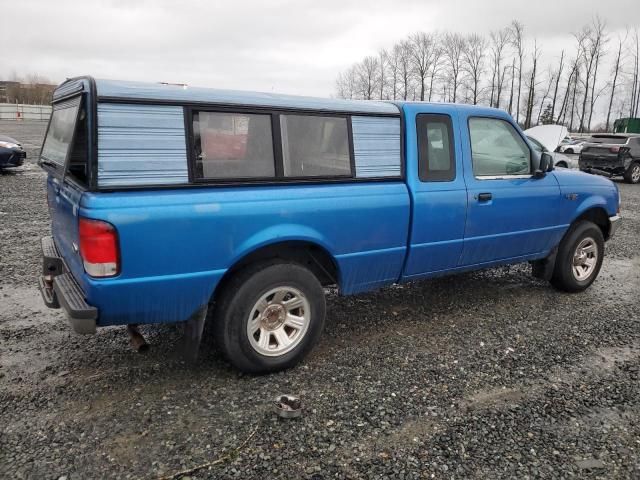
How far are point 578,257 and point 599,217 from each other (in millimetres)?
548

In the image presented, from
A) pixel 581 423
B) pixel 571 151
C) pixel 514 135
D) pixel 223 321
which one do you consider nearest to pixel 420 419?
pixel 581 423

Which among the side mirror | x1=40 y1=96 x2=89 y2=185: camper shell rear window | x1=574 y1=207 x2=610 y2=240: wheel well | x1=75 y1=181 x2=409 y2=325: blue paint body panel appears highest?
x1=40 y1=96 x2=89 y2=185: camper shell rear window

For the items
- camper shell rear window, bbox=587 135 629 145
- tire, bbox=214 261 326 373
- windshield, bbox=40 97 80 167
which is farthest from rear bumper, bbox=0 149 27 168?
camper shell rear window, bbox=587 135 629 145

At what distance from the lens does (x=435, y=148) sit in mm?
4199

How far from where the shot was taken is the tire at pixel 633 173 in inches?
693

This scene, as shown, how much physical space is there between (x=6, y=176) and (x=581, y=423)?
1499 centimetres

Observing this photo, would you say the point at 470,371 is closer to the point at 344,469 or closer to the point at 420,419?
the point at 420,419

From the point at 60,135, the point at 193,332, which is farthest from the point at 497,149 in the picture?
the point at 60,135

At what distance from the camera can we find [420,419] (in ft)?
10.1

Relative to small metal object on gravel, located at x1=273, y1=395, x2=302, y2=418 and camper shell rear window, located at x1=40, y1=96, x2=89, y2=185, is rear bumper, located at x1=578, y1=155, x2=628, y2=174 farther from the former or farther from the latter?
camper shell rear window, located at x1=40, y1=96, x2=89, y2=185

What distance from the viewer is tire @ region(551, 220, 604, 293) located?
534cm

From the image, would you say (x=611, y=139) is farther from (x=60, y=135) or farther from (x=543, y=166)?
(x=60, y=135)

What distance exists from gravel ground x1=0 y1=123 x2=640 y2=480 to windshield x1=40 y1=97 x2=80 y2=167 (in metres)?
1.47

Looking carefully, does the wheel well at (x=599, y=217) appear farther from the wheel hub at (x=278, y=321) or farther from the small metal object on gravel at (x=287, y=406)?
the small metal object on gravel at (x=287, y=406)
